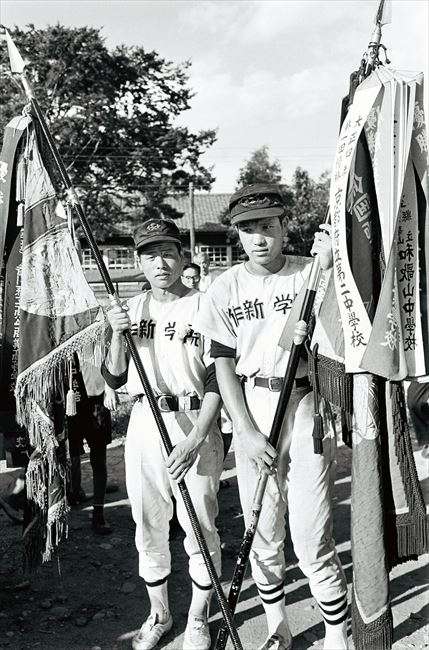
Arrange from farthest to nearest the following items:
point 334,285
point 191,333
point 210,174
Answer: point 210,174 < point 191,333 < point 334,285

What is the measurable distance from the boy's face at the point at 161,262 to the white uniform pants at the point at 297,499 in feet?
2.43

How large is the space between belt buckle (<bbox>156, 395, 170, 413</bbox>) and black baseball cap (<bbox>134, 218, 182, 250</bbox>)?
84 centimetres

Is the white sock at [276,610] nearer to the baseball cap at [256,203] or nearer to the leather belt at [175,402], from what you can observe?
the leather belt at [175,402]

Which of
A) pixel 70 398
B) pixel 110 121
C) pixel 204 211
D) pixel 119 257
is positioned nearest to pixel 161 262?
pixel 70 398

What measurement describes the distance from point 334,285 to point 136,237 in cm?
120

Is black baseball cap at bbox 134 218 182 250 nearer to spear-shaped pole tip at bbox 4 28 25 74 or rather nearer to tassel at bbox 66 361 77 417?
tassel at bbox 66 361 77 417

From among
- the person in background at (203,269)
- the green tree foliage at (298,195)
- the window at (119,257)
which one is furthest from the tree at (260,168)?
the person in background at (203,269)

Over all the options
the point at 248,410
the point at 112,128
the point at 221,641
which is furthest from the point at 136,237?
the point at 112,128

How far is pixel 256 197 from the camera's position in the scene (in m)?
3.11

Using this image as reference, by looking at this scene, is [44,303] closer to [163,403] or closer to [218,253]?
[163,403]

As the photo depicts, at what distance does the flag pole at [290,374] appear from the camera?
2.87 m

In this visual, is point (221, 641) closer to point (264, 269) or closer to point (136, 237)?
point (264, 269)

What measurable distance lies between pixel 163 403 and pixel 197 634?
4.16 feet

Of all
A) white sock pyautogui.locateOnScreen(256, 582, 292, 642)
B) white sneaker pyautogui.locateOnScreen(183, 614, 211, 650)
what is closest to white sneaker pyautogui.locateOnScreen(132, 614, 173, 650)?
white sneaker pyautogui.locateOnScreen(183, 614, 211, 650)
